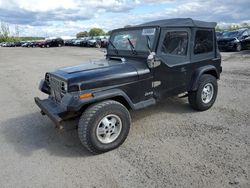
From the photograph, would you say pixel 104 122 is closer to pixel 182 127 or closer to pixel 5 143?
pixel 182 127

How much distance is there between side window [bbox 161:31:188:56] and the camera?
14.5 feet

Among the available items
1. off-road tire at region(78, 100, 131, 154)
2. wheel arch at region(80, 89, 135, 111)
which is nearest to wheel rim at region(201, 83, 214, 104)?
wheel arch at region(80, 89, 135, 111)

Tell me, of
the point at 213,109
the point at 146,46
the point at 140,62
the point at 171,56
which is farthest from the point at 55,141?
the point at 213,109

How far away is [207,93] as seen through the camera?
537 centimetres

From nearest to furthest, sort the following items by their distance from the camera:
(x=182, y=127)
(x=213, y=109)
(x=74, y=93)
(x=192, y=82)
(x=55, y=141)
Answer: (x=74, y=93), (x=55, y=141), (x=182, y=127), (x=192, y=82), (x=213, y=109)

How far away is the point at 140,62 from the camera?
14.2ft

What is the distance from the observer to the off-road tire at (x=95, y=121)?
3.53 m

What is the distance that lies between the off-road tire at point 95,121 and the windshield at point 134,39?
4.16 feet

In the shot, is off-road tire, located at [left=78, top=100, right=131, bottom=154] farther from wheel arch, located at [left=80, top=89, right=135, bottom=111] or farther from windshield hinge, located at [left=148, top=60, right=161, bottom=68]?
windshield hinge, located at [left=148, top=60, right=161, bottom=68]

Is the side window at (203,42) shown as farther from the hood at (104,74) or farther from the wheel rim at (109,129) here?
the wheel rim at (109,129)

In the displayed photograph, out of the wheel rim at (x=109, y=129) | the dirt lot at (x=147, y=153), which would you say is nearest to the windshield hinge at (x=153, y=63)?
the wheel rim at (x=109, y=129)

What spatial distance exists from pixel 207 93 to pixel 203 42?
1.11 m

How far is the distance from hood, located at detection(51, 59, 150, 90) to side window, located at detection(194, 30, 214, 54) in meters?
1.47

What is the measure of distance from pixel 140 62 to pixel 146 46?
31 centimetres
